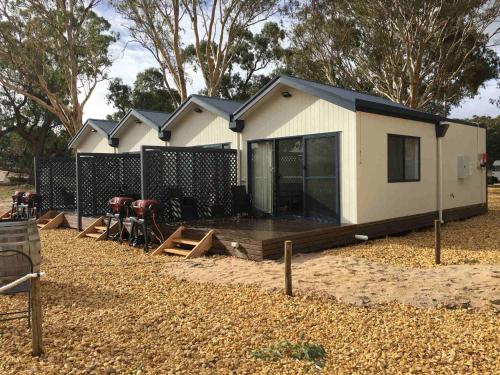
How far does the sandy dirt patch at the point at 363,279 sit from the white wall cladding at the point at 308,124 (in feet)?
6.20

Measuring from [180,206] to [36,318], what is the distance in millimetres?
6024

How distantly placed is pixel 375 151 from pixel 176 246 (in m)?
4.21

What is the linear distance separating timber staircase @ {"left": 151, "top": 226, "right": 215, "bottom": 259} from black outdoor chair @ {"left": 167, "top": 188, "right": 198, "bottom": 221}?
979 millimetres

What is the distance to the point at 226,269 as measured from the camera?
6527 millimetres

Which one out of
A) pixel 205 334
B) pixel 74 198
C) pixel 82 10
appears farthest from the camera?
pixel 82 10

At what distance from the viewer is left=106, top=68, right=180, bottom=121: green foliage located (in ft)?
93.2

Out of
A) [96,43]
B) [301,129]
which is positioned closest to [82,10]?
[96,43]

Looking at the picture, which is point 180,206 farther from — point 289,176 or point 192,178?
point 289,176

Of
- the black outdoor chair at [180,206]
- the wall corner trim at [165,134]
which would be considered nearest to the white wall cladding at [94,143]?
the wall corner trim at [165,134]

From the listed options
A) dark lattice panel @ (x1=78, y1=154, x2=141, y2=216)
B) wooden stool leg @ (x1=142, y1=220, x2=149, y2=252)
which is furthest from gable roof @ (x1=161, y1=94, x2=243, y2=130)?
wooden stool leg @ (x1=142, y1=220, x2=149, y2=252)

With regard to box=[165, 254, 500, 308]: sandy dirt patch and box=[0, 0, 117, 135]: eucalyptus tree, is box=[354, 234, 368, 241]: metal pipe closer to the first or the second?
box=[165, 254, 500, 308]: sandy dirt patch

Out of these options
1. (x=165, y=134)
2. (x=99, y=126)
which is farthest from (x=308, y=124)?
(x=99, y=126)

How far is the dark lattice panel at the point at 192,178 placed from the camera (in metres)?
9.20

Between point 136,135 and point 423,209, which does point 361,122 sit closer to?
point 423,209
